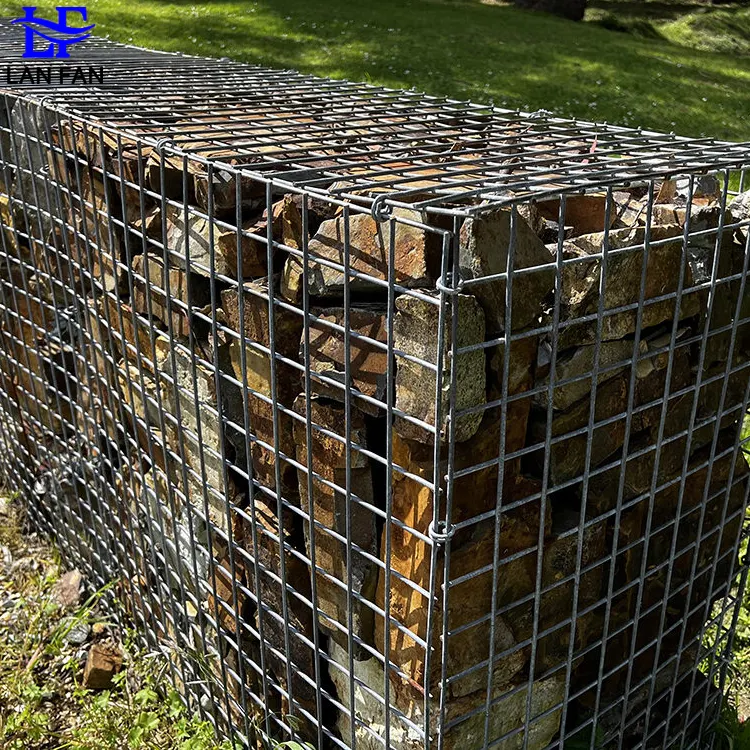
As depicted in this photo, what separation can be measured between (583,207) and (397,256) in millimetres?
427

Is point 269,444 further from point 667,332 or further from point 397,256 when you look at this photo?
point 667,332

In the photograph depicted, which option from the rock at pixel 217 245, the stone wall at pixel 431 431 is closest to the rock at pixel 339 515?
the stone wall at pixel 431 431

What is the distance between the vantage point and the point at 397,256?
1.33m

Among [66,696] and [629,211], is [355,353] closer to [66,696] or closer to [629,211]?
[629,211]

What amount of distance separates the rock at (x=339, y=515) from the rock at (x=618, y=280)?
1.40 feet

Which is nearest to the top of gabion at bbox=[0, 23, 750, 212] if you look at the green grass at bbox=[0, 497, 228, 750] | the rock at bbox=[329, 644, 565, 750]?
the rock at bbox=[329, 644, 565, 750]

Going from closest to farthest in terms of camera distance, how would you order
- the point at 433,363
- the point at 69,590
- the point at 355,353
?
the point at 433,363, the point at 355,353, the point at 69,590

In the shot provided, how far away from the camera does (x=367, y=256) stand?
1362 mm

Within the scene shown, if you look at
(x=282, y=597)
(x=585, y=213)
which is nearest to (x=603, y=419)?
(x=585, y=213)

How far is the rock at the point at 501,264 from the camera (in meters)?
1.26

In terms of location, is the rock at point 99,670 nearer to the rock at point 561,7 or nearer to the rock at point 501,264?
the rock at point 501,264

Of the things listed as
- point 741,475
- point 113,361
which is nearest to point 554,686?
point 741,475

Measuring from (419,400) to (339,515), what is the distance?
38 cm

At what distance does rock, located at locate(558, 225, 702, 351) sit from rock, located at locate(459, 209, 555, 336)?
54 millimetres
